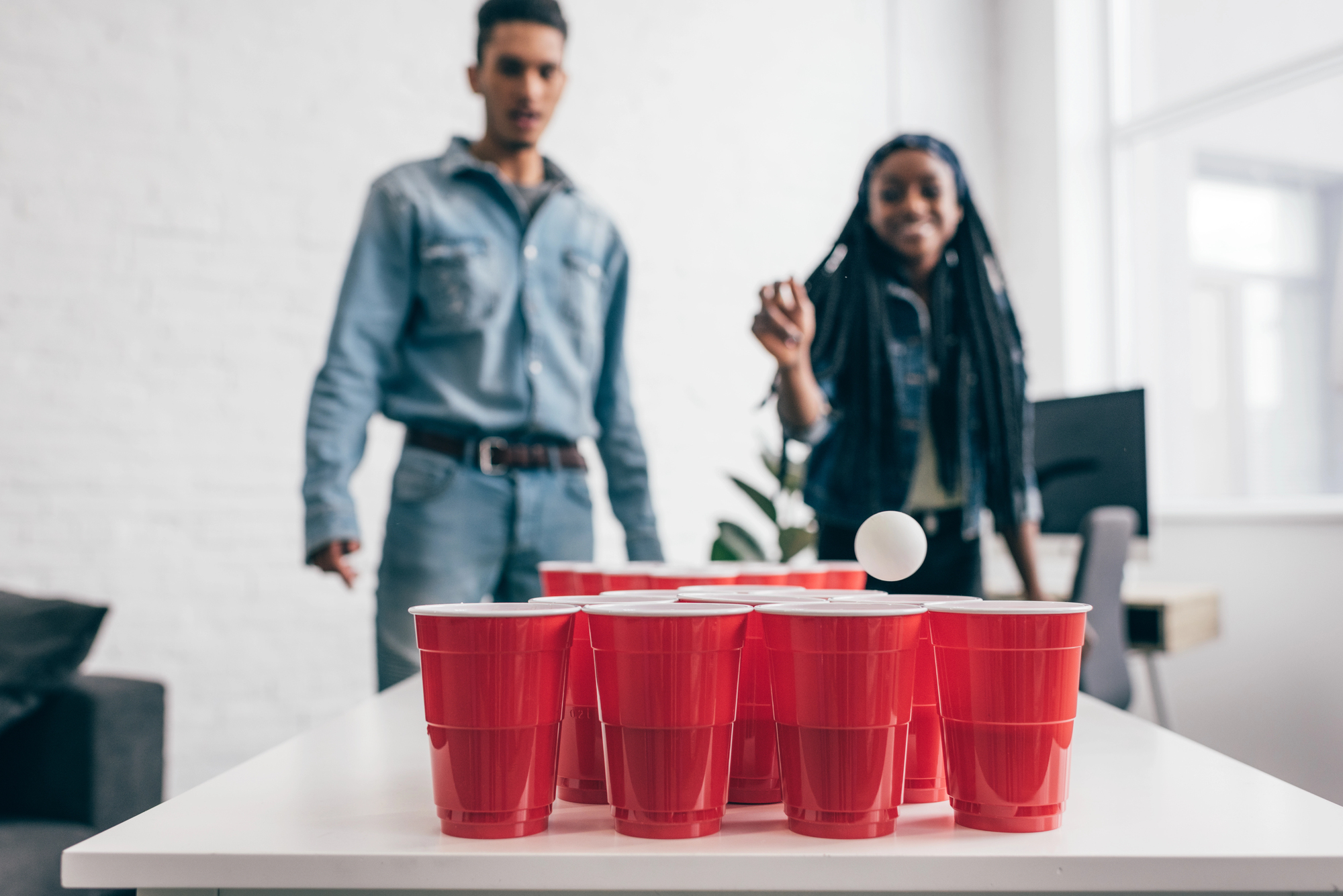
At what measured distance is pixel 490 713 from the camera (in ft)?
1.86

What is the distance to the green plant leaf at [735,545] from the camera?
260cm

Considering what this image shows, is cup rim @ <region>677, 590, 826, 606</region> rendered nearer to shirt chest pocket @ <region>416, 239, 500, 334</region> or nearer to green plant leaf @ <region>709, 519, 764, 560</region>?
shirt chest pocket @ <region>416, 239, 500, 334</region>

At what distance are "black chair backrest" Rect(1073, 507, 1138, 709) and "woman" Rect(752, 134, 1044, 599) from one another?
2.36 ft

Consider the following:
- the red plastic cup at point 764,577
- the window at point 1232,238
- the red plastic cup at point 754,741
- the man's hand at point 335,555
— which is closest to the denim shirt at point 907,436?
the red plastic cup at point 764,577

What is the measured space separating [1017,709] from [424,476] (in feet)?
3.92

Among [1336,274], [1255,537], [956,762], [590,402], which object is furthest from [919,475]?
[1336,274]

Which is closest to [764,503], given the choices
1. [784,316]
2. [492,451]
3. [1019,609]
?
[492,451]

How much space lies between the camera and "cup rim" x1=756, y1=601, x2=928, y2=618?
557 mm

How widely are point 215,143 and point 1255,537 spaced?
3.36 meters

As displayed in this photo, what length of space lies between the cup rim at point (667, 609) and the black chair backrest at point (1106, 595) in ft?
5.57

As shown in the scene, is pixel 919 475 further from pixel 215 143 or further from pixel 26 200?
pixel 26 200

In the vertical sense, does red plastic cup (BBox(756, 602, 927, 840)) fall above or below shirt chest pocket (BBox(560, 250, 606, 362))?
below

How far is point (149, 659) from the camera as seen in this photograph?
9.46ft

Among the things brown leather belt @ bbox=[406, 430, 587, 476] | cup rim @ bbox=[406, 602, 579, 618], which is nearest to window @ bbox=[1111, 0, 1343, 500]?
brown leather belt @ bbox=[406, 430, 587, 476]
